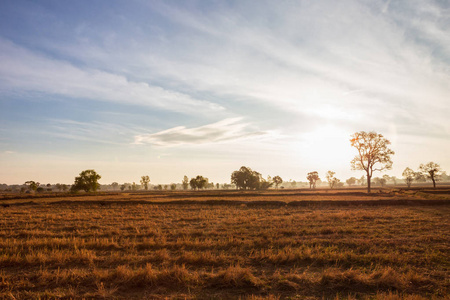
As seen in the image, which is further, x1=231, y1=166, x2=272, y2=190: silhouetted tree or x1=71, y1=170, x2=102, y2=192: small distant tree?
x1=231, y1=166, x2=272, y2=190: silhouetted tree

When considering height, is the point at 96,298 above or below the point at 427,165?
below

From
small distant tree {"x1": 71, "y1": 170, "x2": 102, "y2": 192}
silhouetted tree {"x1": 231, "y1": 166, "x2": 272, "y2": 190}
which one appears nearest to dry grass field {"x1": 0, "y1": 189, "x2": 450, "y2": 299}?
small distant tree {"x1": 71, "y1": 170, "x2": 102, "y2": 192}

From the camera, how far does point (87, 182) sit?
10988 centimetres

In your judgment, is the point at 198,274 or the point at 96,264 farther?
the point at 96,264

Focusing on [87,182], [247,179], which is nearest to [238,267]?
[87,182]

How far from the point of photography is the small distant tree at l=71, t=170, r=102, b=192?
107725 mm

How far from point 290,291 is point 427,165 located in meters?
120

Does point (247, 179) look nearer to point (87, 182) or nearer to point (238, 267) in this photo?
point (87, 182)

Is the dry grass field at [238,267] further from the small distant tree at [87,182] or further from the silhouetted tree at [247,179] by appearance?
the silhouetted tree at [247,179]

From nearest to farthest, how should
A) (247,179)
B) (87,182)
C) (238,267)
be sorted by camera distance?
(238,267)
(87,182)
(247,179)

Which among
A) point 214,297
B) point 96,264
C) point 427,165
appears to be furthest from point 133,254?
point 427,165

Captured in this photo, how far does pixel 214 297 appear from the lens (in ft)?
24.8

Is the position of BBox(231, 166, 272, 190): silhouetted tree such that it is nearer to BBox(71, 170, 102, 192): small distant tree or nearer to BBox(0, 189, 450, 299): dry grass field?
BBox(71, 170, 102, 192): small distant tree

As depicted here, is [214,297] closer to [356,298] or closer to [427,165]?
[356,298]
